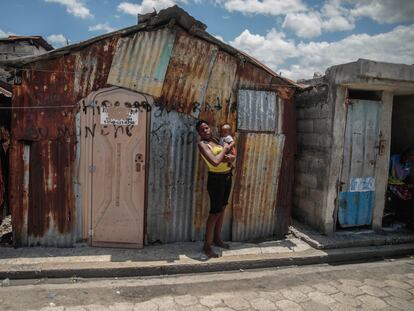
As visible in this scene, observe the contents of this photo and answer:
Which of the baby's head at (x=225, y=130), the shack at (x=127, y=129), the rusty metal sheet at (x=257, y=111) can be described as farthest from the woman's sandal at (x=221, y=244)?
the rusty metal sheet at (x=257, y=111)

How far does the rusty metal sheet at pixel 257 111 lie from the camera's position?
577cm

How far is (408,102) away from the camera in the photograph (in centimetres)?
752

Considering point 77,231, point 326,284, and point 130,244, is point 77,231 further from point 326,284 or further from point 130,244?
point 326,284

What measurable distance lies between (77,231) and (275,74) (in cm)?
429

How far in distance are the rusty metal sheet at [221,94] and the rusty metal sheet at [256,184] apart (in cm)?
49

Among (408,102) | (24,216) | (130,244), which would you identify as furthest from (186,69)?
(408,102)

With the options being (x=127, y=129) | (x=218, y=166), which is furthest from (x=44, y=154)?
(x=218, y=166)

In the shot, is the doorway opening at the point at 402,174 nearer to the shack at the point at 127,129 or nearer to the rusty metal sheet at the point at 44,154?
the shack at the point at 127,129

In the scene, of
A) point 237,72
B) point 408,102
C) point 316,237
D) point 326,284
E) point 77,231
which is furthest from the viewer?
point 408,102

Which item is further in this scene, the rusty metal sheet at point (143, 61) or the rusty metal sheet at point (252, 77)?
the rusty metal sheet at point (252, 77)

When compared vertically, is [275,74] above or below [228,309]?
above

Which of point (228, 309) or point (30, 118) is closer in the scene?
point (228, 309)

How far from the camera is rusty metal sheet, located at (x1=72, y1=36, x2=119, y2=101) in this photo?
5.03 metres

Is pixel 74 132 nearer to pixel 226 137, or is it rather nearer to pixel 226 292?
pixel 226 137
